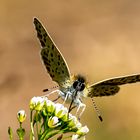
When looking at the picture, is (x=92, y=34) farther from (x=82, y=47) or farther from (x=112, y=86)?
A: (x=112, y=86)

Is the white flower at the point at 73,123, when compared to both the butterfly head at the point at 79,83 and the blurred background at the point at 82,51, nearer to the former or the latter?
the butterfly head at the point at 79,83

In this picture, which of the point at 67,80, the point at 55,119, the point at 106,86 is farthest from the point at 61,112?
the point at 106,86

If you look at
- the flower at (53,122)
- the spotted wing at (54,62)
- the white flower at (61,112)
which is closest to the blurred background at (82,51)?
the spotted wing at (54,62)

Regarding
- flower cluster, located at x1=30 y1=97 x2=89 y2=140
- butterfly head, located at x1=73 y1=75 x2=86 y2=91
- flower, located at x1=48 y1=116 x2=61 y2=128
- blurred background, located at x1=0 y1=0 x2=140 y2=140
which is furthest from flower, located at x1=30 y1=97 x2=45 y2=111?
blurred background, located at x1=0 y1=0 x2=140 y2=140

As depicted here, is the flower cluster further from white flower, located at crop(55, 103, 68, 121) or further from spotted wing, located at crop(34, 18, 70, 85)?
spotted wing, located at crop(34, 18, 70, 85)

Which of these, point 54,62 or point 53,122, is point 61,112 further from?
point 54,62

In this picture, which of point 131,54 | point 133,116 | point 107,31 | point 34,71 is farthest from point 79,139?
point 107,31
